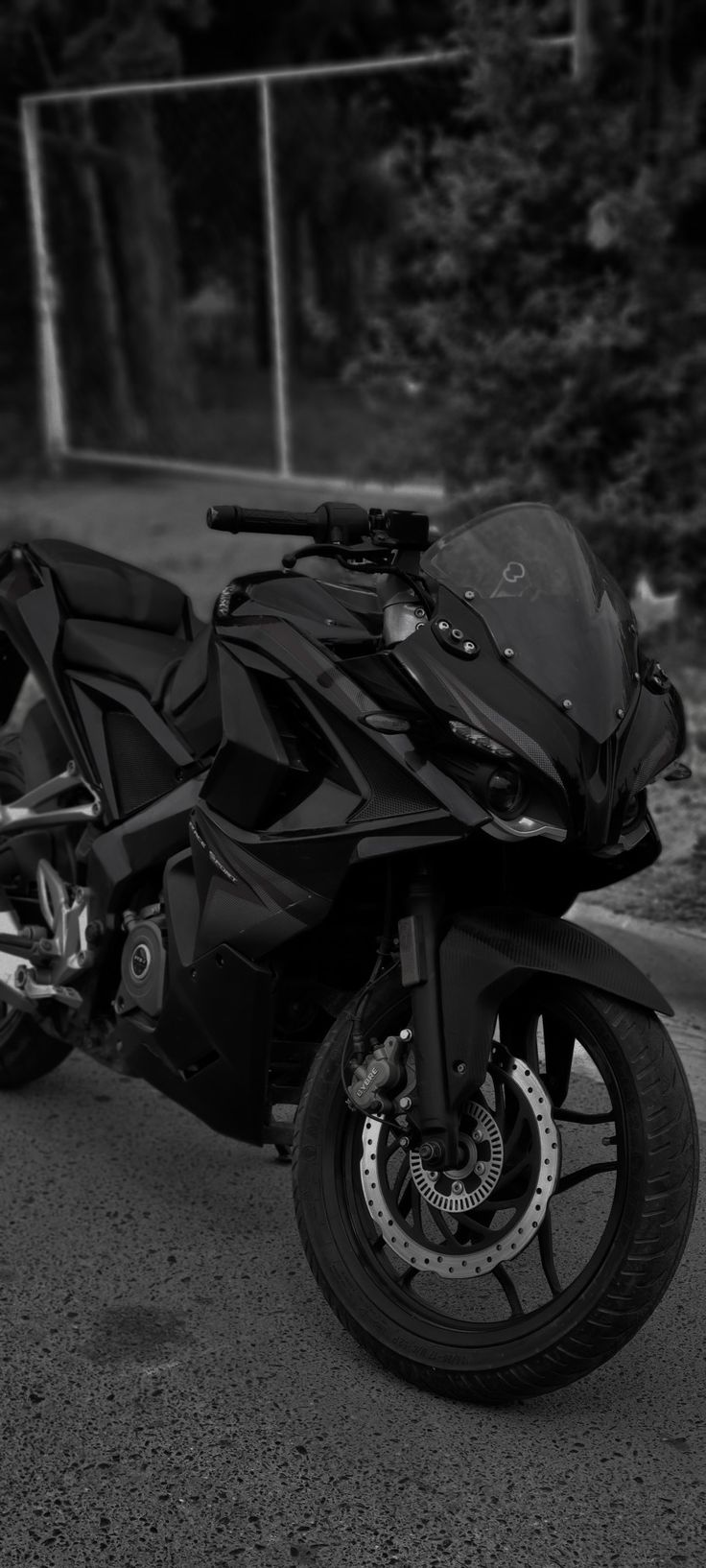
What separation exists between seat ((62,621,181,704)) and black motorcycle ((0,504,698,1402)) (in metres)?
0.31

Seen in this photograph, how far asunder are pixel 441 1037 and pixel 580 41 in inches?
284

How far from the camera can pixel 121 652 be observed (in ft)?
13.1

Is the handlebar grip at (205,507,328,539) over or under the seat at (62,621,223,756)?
over

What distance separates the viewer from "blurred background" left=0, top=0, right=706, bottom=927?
833 cm

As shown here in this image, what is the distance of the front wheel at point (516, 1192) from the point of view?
297 cm

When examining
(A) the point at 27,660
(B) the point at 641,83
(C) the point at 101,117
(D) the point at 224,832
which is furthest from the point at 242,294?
(D) the point at 224,832

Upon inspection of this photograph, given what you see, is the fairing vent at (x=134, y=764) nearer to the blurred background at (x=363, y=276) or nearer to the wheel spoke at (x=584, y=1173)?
the wheel spoke at (x=584, y=1173)

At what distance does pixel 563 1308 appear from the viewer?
3039 millimetres

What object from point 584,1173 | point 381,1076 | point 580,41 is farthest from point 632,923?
point 580,41

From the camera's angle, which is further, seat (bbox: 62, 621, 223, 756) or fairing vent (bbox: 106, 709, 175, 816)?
fairing vent (bbox: 106, 709, 175, 816)

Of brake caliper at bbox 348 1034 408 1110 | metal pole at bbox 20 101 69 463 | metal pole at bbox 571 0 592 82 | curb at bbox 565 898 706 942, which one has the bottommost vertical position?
metal pole at bbox 20 101 69 463

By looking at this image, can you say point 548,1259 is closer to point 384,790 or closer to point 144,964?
point 384,790

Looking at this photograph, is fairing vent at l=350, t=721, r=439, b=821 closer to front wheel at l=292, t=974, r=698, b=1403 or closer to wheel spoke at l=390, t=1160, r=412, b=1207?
front wheel at l=292, t=974, r=698, b=1403

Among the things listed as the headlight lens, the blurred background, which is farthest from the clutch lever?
the blurred background
